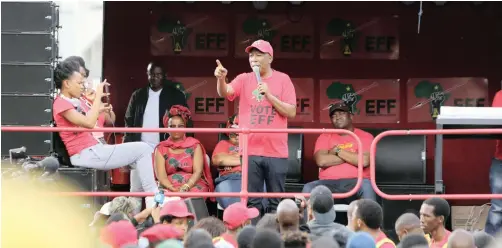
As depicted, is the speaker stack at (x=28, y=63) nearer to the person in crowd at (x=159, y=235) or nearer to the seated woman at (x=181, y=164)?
the seated woman at (x=181, y=164)

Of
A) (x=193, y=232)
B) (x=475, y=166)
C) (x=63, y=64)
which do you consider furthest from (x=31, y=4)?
(x=475, y=166)

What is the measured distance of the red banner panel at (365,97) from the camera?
13312 millimetres

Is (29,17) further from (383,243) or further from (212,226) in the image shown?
(383,243)

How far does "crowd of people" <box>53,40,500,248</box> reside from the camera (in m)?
7.51

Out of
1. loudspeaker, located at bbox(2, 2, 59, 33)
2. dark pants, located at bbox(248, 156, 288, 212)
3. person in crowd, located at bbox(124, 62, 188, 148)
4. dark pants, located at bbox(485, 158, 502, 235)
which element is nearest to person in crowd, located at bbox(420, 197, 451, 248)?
dark pants, located at bbox(248, 156, 288, 212)

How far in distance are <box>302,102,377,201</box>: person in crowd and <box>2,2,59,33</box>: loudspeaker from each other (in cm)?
302

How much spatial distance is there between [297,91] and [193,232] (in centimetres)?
640

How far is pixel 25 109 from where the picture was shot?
10.9 metres

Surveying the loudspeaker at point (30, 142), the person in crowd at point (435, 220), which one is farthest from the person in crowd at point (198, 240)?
the loudspeaker at point (30, 142)

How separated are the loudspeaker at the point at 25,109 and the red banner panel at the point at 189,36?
2574 millimetres

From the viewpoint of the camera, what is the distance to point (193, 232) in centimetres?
707

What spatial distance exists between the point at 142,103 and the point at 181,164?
55.7 inches

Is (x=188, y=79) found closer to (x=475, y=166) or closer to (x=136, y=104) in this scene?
(x=136, y=104)

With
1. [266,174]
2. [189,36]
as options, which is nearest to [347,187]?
[266,174]
